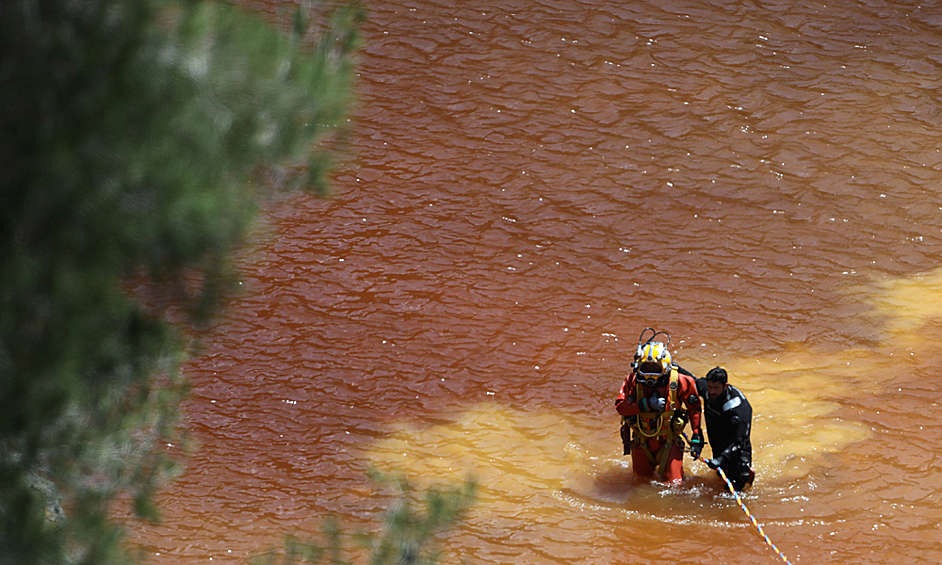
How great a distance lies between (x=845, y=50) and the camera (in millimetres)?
15516

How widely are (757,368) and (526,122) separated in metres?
5.46

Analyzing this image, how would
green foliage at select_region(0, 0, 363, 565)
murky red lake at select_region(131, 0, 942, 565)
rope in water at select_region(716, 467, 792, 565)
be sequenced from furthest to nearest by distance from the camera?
murky red lake at select_region(131, 0, 942, 565) → rope in water at select_region(716, 467, 792, 565) → green foliage at select_region(0, 0, 363, 565)

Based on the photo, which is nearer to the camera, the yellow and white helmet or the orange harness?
the yellow and white helmet

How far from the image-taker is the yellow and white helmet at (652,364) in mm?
7957

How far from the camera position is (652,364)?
7957 mm

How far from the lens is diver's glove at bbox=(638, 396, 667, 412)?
8.08 m

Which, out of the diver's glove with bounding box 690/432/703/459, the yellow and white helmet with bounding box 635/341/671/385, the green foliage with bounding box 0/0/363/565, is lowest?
the diver's glove with bounding box 690/432/703/459

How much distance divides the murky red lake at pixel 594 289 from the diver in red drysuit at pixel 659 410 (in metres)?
0.31

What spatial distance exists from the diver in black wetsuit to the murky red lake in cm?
35

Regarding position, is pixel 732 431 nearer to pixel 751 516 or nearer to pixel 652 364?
pixel 751 516

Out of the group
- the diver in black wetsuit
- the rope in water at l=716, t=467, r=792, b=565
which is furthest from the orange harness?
the rope in water at l=716, t=467, r=792, b=565

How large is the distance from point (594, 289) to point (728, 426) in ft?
11.9

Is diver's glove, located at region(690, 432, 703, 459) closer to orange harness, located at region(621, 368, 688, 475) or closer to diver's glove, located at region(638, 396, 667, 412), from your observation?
orange harness, located at region(621, 368, 688, 475)

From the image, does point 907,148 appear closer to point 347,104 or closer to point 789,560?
point 789,560
